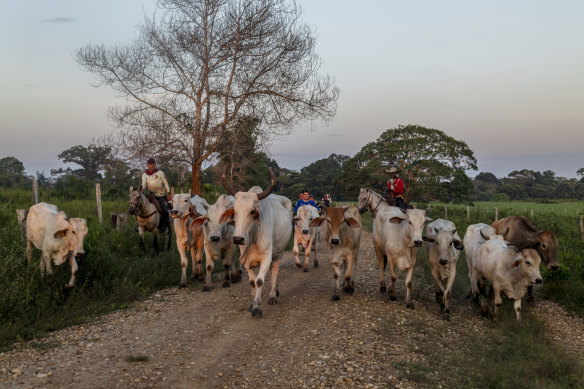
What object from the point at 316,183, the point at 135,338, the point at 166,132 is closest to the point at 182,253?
the point at 135,338

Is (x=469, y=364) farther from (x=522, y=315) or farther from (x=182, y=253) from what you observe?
(x=182, y=253)

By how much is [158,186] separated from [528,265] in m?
9.35

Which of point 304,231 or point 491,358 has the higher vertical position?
point 304,231

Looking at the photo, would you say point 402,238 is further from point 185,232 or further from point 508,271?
point 185,232

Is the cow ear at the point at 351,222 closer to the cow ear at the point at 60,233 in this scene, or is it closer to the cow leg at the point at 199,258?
the cow leg at the point at 199,258

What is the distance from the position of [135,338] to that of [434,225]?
564 cm

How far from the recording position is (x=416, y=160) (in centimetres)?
3334

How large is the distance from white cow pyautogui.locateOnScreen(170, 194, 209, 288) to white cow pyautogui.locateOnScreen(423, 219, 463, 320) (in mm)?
4735

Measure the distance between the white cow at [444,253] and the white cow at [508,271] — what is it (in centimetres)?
57

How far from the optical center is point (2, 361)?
4.89m

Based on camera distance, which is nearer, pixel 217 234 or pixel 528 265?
pixel 528 265

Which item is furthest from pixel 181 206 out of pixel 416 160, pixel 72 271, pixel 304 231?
pixel 416 160

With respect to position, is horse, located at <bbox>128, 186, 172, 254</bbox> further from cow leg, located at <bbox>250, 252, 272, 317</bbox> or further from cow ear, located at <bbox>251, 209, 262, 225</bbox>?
cow leg, located at <bbox>250, 252, 272, 317</bbox>

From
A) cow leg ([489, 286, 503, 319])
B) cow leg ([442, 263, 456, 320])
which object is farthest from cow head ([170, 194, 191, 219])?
cow leg ([489, 286, 503, 319])
